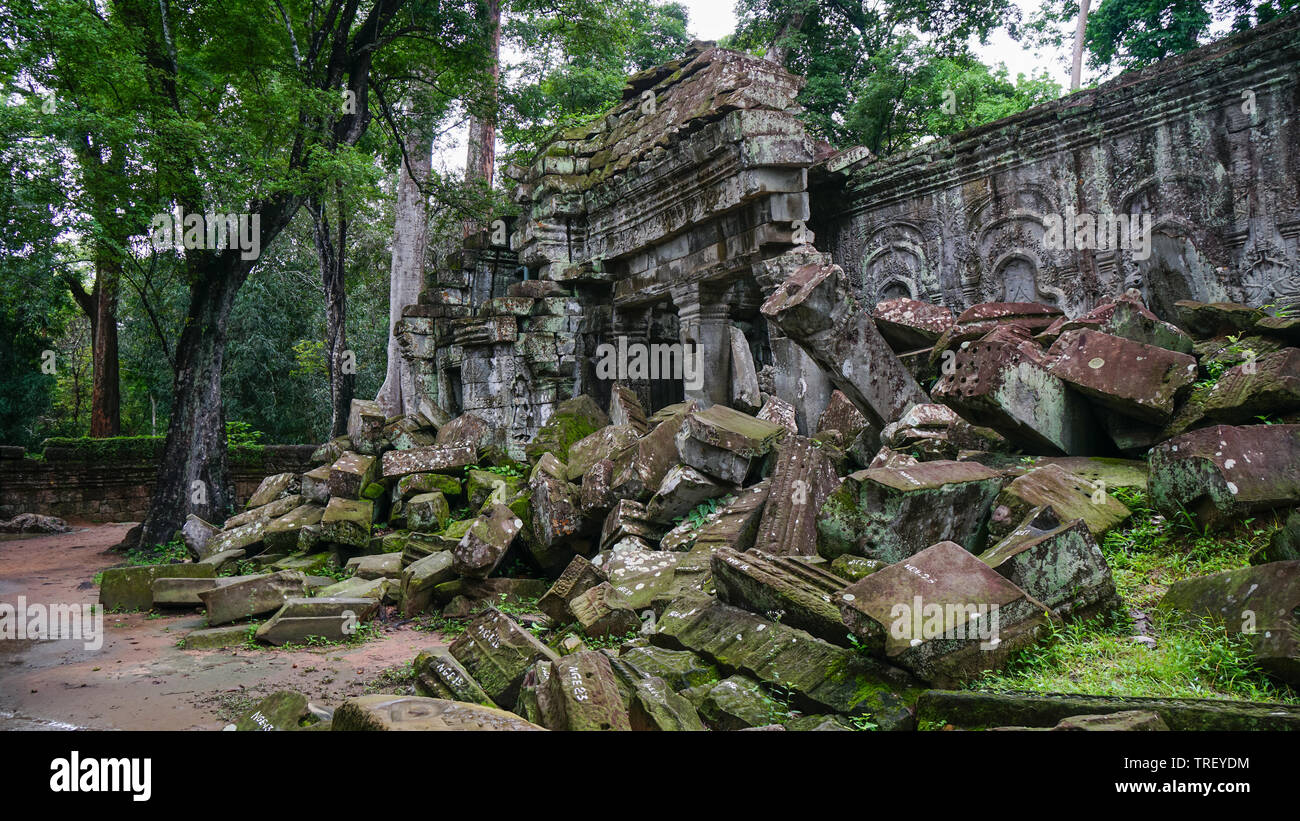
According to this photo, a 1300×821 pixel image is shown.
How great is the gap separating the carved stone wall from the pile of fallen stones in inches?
123

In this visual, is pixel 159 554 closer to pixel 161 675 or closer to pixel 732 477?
pixel 161 675

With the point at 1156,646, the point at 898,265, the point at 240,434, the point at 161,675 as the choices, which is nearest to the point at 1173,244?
the point at 898,265

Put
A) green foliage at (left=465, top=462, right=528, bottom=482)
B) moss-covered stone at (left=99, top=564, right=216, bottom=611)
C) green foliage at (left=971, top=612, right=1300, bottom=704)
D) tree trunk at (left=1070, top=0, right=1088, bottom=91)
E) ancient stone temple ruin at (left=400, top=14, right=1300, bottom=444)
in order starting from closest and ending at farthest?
1. green foliage at (left=971, top=612, right=1300, bottom=704)
2. moss-covered stone at (left=99, top=564, right=216, bottom=611)
3. ancient stone temple ruin at (left=400, top=14, right=1300, bottom=444)
4. green foliage at (left=465, top=462, right=528, bottom=482)
5. tree trunk at (left=1070, top=0, right=1088, bottom=91)

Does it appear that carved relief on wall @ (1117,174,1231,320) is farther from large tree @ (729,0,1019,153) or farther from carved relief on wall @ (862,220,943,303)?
large tree @ (729,0,1019,153)

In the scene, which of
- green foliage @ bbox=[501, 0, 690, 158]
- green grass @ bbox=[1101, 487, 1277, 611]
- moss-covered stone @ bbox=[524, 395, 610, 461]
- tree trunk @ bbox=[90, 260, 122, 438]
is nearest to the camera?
green grass @ bbox=[1101, 487, 1277, 611]

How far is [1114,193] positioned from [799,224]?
362cm

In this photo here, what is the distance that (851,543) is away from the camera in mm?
3541

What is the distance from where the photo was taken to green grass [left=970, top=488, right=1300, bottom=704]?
92.0 inches

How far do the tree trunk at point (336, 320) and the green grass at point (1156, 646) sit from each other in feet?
41.5

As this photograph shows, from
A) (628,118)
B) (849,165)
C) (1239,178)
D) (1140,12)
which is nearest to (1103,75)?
(1140,12)

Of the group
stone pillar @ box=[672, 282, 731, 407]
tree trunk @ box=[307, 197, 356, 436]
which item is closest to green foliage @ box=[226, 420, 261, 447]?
tree trunk @ box=[307, 197, 356, 436]

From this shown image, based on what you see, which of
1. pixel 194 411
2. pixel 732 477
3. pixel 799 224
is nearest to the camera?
pixel 732 477

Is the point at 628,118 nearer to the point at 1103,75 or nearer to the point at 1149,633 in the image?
the point at 1149,633

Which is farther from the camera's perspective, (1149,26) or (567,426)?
(1149,26)
